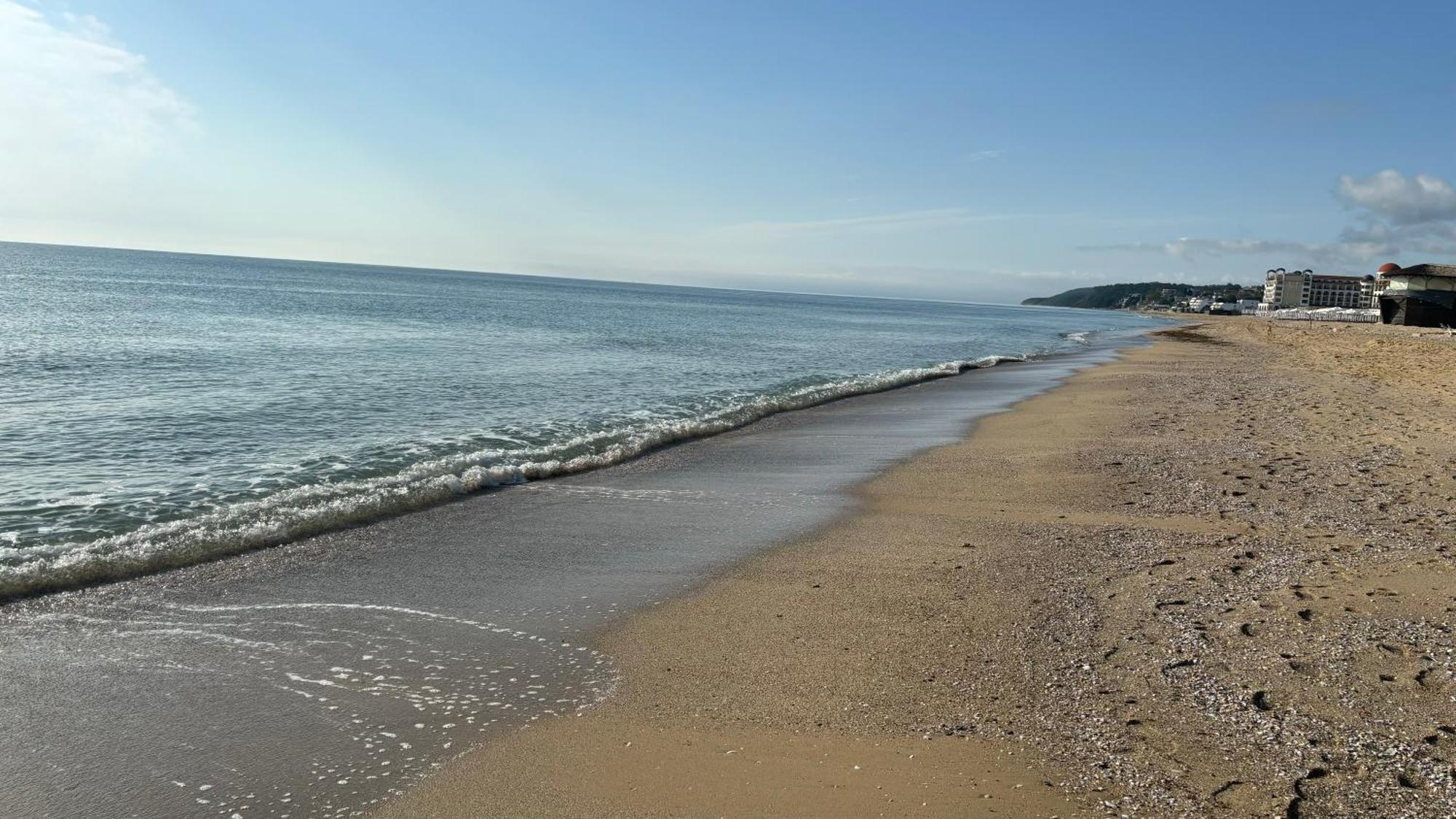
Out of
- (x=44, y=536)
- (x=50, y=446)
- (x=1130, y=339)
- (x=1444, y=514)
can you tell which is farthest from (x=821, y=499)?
(x=1130, y=339)

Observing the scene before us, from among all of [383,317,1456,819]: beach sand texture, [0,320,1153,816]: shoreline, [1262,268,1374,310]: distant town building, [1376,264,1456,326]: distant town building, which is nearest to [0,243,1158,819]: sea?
[0,320,1153,816]: shoreline

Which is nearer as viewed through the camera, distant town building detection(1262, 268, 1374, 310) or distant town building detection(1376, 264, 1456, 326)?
distant town building detection(1376, 264, 1456, 326)

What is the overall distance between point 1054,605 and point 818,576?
1.90m

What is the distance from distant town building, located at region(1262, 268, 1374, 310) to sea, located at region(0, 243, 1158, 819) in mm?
163446

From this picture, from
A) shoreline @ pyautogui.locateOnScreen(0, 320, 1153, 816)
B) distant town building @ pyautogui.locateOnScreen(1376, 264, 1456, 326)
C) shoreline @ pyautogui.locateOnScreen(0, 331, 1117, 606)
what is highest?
distant town building @ pyautogui.locateOnScreen(1376, 264, 1456, 326)

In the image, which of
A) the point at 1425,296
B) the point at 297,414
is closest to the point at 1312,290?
the point at 1425,296

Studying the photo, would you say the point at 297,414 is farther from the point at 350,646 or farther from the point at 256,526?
the point at 350,646

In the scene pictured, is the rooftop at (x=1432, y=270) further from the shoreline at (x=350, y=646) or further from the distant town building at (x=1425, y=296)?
the shoreline at (x=350, y=646)

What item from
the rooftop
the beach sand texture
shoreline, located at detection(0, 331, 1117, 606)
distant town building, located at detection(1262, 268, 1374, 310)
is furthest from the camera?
distant town building, located at detection(1262, 268, 1374, 310)

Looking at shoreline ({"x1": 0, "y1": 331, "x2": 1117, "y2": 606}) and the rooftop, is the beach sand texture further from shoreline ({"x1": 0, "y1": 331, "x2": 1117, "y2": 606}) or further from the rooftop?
the rooftop

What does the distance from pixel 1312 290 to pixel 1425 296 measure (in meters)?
111

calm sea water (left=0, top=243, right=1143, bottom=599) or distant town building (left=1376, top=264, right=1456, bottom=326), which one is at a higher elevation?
distant town building (left=1376, top=264, right=1456, bottom=326)

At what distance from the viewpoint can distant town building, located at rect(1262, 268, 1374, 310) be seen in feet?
502

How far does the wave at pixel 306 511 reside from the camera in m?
7.18
